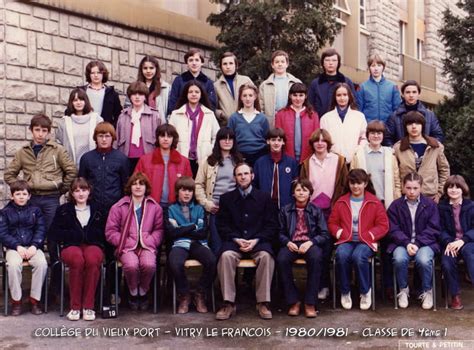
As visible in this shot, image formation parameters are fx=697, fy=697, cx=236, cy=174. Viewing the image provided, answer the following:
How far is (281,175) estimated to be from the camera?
23.6 ft

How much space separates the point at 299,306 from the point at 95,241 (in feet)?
6.71

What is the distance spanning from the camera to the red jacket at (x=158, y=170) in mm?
7098

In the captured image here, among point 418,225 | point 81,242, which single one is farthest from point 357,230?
point 81,242

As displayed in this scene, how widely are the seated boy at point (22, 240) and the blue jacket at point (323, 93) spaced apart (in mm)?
3306

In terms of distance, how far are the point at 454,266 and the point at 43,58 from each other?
239 inches

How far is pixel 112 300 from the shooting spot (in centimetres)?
684

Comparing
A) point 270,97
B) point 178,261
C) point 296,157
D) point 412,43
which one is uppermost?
point 412,43

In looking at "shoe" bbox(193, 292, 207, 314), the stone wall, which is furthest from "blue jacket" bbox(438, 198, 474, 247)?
the stone wall

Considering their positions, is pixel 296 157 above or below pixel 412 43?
below

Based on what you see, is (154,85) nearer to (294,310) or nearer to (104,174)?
(104,174)

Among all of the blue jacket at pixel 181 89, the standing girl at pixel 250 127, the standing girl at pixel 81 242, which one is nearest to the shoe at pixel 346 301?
the standing girl at pixel 250 127

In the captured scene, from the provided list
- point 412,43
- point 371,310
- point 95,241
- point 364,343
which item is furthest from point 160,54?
point 412,43

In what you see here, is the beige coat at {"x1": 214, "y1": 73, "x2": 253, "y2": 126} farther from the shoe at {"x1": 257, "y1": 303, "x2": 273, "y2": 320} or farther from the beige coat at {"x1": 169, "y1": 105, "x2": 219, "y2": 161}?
the shoe at {"x1": 257, "y1": 303, "x2": 273, "y2": 320}

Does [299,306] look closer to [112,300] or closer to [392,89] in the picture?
[112,300]
